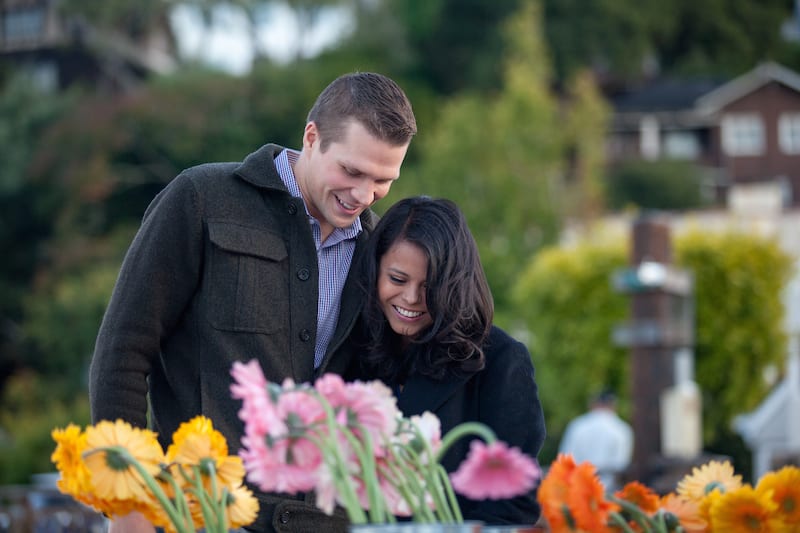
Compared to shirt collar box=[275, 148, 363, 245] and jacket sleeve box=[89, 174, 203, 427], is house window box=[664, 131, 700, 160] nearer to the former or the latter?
shirt collar box=[275, 148, 363, 245]

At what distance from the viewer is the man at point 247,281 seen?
8.84 feet

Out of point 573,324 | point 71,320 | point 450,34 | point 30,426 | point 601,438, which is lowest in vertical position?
point 30,426

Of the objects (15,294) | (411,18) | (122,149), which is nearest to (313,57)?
(411,18)

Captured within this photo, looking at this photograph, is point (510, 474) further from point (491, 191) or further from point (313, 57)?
point (313, 57)

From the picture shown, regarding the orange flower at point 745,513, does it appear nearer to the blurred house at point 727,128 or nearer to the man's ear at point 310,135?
the man's ear at point 310,135

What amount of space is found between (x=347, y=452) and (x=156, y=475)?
27cm

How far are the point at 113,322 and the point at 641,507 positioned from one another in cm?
121

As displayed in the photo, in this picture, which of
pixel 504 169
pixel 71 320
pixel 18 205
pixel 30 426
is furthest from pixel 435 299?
pixel 18 205

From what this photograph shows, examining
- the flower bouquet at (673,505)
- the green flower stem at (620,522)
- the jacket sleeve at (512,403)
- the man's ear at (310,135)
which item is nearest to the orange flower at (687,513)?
the flower bouquet at (673,505)

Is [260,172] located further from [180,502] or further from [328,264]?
[180,502]

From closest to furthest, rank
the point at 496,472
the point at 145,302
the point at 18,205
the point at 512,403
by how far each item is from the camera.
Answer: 1. the point at 496,472
2. the point at 512,403
3. the point at 145,302
4. the point at 18,205

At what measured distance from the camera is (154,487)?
1686 mm

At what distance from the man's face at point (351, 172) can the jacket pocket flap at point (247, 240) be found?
113 mm

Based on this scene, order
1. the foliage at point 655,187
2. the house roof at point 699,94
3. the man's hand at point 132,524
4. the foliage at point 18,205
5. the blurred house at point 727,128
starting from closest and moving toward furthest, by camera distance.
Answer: the man's hand at point 132,524, the foliage at point 18,205, the foliage at point 655,187, the house roof at point 699,94, the blurred house at point 727,128
